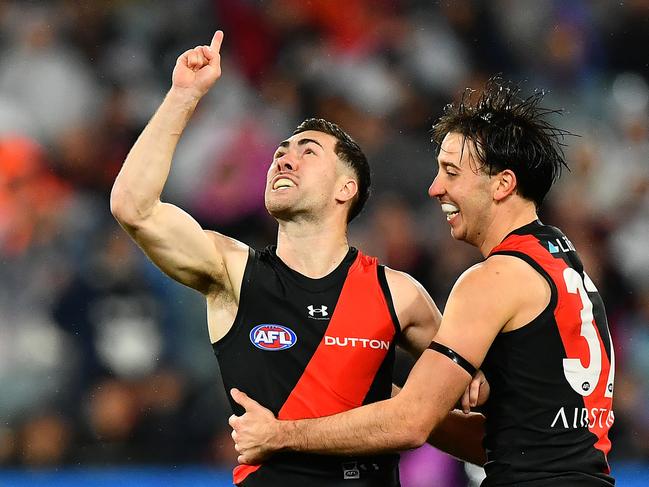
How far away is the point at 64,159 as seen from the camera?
763cm

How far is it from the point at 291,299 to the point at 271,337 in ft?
0.57

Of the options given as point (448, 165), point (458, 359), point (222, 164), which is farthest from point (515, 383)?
point (222, 164)

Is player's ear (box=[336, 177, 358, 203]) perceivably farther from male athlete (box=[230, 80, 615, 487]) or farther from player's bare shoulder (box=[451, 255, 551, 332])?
player's bare shoulder (box=[451, 255, 551, 332])

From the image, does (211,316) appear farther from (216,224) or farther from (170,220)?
(216,224)

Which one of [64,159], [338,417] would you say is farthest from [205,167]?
[338,417]

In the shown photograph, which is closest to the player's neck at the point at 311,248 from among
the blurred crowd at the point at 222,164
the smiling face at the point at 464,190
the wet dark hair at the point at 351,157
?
the wet dark hair at the point at 351,157

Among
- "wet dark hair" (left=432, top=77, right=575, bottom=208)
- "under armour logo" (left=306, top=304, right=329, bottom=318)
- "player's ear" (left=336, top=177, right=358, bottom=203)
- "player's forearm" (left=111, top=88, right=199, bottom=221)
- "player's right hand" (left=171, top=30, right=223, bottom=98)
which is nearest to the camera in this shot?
"player's forearm" (left=111, top=88, right=199, bottom=221)

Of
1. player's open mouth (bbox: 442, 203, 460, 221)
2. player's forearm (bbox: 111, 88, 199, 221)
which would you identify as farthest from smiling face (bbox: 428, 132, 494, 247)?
player's forearm (bbox: 111, 88, 199, 221)

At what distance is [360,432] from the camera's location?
339 cm

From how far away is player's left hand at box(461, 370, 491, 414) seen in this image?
3.35 meters

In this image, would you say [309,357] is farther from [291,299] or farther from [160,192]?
[160,192]

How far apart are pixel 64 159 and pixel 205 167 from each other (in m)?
1.07

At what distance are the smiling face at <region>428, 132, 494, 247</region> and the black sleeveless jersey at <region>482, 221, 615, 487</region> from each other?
0.93 ft

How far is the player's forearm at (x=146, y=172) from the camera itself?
3.48 meters
